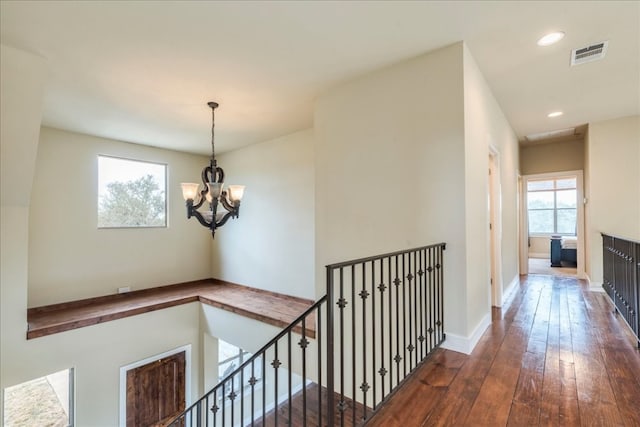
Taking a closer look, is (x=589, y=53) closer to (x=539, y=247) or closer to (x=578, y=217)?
(x=578, y=217)

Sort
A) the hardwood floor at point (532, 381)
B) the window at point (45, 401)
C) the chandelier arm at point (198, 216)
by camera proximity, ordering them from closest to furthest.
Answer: the hardwood floor at point (532, 381) < the chandelier arm at point (198, 216) < the window at point (45, 401)

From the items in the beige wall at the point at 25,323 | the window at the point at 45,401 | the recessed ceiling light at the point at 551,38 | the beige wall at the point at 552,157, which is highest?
the recessed ceiling light at the point at 551,38

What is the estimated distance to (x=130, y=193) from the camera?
5.68 meters

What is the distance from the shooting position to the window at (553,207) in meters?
9.06

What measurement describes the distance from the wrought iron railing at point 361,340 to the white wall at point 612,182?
3902 mm

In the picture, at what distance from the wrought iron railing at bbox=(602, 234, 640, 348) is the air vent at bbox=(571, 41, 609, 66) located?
5.74 ft

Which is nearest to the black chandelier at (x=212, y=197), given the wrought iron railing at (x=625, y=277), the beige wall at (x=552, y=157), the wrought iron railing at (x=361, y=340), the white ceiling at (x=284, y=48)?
the white ceiling at (x=284, y=48)

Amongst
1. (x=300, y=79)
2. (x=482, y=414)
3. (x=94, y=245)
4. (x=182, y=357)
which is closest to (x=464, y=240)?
(x=482, y=414)

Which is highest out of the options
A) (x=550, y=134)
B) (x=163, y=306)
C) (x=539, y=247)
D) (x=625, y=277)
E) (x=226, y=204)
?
(x=550, y=134)

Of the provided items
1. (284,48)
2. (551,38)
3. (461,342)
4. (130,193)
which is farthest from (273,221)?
(551,38)

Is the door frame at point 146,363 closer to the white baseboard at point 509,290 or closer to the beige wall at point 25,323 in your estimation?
the beige wall at point 25,323

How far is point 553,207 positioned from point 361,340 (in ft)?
30.5

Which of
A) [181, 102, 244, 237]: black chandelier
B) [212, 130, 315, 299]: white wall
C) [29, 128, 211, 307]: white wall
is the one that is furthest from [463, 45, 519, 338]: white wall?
[29, 128, 211, 307]: white wall

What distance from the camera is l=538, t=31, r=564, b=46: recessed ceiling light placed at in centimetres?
249
